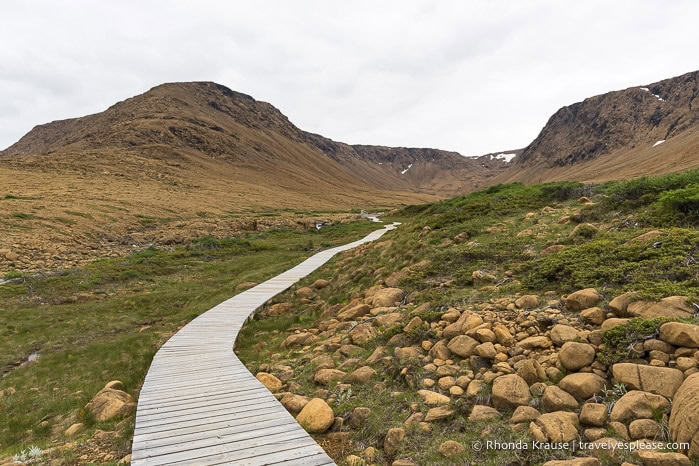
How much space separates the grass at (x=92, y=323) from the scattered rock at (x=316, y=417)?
8.88ft

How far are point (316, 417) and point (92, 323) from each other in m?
11.9

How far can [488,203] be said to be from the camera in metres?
17.9

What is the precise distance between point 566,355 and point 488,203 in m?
13.3

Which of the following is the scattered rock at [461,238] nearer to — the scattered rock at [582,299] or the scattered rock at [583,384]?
the scattered rock at [582,299]

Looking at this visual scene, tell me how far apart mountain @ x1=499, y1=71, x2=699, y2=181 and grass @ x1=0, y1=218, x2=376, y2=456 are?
102 metres

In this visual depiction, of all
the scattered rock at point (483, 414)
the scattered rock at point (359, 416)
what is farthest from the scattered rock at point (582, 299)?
the scattered rock at point (359, 416)

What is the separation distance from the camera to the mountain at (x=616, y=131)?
115m

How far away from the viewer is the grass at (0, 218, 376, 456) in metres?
Result: 8.12

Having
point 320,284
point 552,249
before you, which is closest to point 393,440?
point 552,249

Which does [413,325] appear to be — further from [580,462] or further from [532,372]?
[580,462]

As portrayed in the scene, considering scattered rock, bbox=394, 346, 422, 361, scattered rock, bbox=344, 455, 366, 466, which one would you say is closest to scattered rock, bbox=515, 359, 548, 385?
scattered rock, bbox=394, 346, 422, 361

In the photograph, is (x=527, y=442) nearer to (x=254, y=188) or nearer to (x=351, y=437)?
(x=351, y=437)

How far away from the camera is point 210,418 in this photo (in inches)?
234

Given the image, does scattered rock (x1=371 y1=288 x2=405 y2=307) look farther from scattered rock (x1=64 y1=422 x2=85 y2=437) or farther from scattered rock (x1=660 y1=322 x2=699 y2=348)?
Answer: scattered rock (x1=64 y1=422 x2=85 y2=437)
